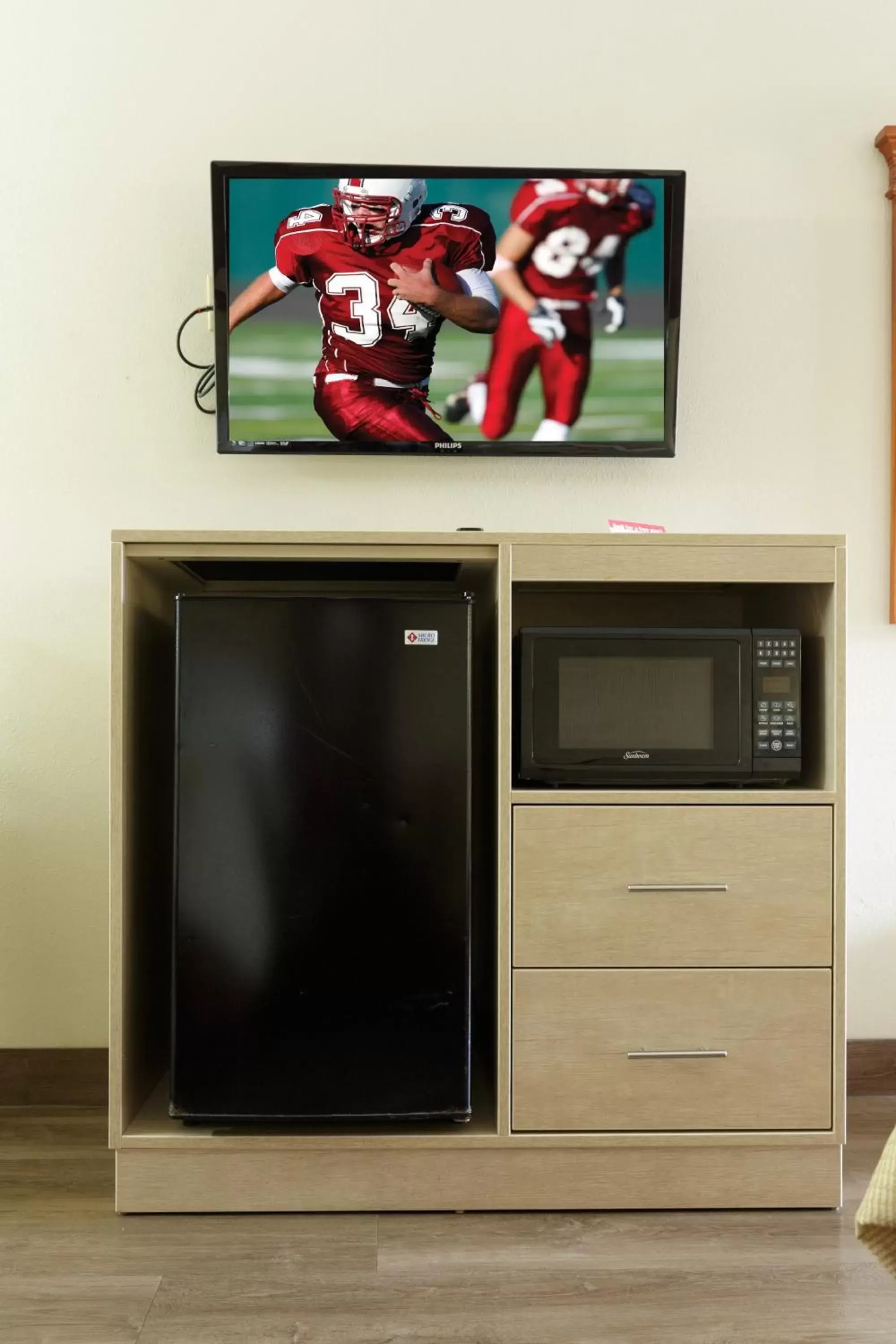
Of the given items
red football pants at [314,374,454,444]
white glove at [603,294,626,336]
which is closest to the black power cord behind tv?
red football pants at [314,374,454,444]

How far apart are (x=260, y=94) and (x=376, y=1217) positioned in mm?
2157

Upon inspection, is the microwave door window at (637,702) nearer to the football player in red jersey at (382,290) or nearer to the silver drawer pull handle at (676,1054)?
the silver drawer pull handle at (676,1054)

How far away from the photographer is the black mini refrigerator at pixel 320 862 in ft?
5.78

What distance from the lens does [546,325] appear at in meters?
2.24

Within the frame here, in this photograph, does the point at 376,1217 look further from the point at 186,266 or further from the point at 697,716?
the point at 186,266

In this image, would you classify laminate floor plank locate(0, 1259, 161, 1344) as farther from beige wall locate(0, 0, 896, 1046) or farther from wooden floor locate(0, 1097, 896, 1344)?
beige wall locate(0, 0, 896, 1046)

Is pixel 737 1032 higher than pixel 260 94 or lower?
lower

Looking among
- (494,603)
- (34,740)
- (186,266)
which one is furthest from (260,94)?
(34,740)

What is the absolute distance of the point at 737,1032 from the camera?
179 centimetres

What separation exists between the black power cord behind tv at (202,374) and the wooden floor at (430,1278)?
1491 millimetres

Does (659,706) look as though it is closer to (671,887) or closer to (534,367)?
(671,887)

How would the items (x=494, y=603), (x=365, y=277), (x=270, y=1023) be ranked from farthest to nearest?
(x=365, y=277) < (x=494, y=603) < (x=270, y=1023)

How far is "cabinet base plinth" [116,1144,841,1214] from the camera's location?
1.79 meters

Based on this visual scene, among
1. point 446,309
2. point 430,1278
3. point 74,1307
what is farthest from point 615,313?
point 74,1307
